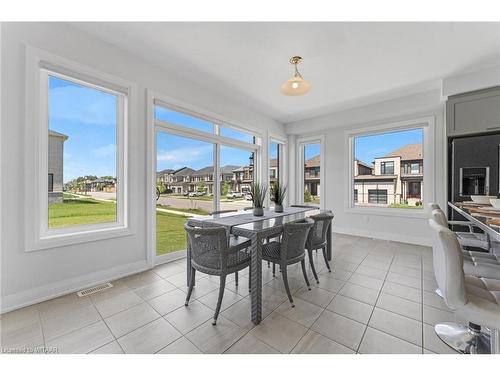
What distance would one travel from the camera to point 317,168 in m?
5.27

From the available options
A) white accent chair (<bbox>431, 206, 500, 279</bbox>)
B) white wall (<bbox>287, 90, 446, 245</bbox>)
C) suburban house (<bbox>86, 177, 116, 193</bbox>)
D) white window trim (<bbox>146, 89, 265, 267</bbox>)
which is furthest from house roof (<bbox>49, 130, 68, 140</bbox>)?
Answer: white wall (<bbox>287, 90, 446, 245</bbox>)

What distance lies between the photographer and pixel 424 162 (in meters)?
3.89

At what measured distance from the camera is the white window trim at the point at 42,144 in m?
1.91

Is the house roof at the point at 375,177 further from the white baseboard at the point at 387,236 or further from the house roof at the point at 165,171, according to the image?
the house roof at the point at 165,171

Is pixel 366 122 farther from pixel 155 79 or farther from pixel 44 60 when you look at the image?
pixel 44 60

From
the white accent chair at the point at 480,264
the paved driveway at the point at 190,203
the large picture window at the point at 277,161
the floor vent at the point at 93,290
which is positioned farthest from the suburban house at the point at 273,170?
the floor vent at the point at 93,290

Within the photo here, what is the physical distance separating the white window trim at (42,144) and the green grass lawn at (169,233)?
603mm

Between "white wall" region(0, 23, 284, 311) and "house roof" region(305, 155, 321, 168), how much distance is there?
3680 mm

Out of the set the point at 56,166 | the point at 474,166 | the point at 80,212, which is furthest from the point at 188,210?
the point at 474,166

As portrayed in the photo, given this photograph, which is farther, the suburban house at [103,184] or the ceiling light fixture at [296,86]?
the suburban house at [103,184]

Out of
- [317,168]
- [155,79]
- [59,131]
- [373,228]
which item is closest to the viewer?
[59,131]

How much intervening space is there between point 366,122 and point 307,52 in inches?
104

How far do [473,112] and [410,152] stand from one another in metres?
1.18
